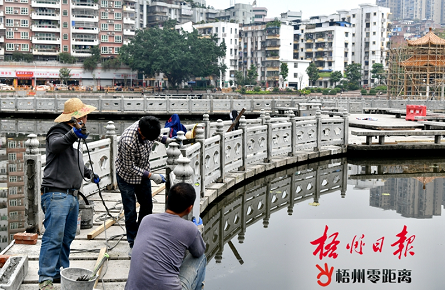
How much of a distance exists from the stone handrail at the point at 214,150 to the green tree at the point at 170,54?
2436 inches

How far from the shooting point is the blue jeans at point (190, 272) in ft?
13.6

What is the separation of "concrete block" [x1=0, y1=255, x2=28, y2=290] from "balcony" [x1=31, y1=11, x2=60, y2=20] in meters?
80.2

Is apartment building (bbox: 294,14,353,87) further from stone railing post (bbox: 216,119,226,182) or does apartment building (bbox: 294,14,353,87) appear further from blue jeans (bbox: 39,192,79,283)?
blue jeans (bbox: 39,192,79,283)

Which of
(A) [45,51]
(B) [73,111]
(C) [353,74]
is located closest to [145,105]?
(B) [73,111]

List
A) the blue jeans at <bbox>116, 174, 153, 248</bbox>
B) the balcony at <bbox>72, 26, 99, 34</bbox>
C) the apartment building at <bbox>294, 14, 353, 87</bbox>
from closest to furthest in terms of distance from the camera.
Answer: the blue jeans at <bbox>116, 174, 153, 248</bbox>, the balcony at <bbox>72, 26, 99, 34</bbox>, the apartment building at <bbox>294, 14, 353, 87</bbox>

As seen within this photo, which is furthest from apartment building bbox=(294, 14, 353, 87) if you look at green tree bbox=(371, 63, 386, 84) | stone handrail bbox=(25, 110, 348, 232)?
stone handrail bbox=(25, 110, 348, 232)

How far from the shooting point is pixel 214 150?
1064 cm

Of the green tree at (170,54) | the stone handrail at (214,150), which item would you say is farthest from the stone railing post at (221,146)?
the green tree at (170,54)

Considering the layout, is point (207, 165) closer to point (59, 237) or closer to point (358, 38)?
point (59, 237)

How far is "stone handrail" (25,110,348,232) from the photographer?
6.86 metres

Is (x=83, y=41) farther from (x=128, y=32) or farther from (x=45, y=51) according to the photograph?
(x=128, y=32)

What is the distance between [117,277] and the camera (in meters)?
5.70

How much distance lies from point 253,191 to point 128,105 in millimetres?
23696

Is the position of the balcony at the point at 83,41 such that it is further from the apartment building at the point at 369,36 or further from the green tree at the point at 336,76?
the apartment building at the point at 369,36
